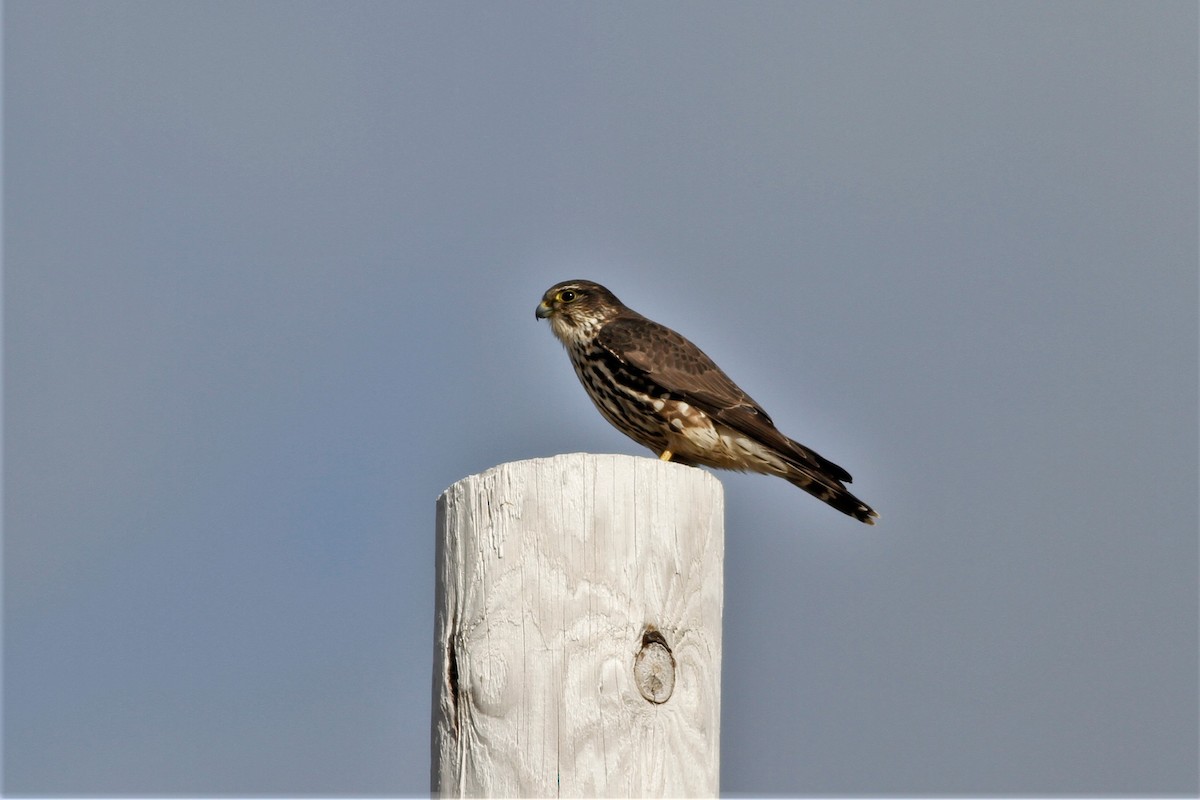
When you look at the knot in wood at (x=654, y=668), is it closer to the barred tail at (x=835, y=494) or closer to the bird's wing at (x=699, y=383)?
the bird's wing at (x=699, y=383)

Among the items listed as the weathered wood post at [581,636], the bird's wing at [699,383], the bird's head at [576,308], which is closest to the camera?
the weathered wood post at [581,636]

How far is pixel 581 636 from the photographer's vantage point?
105 inches

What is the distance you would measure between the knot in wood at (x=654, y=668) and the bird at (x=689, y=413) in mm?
3122

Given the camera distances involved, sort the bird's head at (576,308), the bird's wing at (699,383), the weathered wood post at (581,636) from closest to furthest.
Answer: the weathered wood post at (581,636), the bird's wing at (699,383), the bird's head at (576,308)

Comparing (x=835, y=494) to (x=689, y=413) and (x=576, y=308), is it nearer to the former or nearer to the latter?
(x=689, y=413)

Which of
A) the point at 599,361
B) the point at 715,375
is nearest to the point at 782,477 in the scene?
the point at 715,375

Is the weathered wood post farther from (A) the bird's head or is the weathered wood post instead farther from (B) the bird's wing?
(A) the bird's head

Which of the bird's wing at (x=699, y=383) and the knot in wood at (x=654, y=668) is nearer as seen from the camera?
the knot in wood at (x=654, y=668)

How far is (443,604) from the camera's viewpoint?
2.86 metres

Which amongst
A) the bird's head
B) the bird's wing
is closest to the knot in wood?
the bird's wing

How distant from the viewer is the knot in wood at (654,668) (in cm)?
266

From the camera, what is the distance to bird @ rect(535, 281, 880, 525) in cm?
581

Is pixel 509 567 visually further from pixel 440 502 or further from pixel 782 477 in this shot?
pixel 782 477

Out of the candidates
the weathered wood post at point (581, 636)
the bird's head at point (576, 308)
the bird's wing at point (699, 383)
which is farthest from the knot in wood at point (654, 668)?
the bird's head at point (576, 308)
